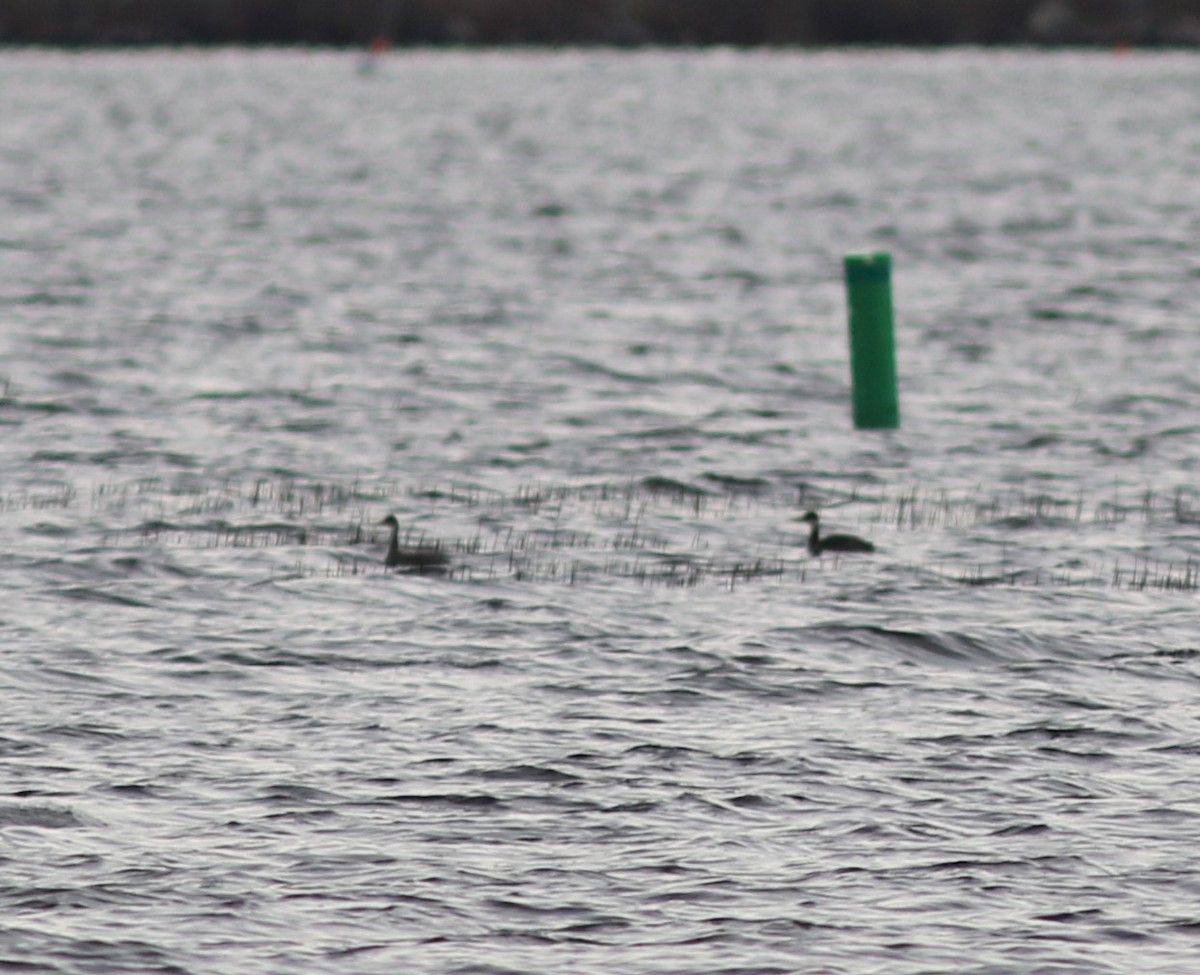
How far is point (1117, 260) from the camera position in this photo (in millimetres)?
46031

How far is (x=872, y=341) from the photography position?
24.3 m

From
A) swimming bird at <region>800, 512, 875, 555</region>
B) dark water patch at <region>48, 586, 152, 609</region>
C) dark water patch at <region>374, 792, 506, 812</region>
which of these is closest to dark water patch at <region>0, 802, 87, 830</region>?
dark water patch at <region>374, 792, 506, 812</region>

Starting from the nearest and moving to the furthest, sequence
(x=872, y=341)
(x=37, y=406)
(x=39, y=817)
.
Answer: (x=39, y=817) → (x=872, y=341) → (x=37, y=406)

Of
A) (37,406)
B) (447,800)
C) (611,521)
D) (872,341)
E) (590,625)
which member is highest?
(872,341)

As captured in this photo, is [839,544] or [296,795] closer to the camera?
[296,795]

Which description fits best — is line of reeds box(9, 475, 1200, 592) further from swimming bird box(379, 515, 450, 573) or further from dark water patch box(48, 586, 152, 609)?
dark water patch box(48, 586, 152, 609)

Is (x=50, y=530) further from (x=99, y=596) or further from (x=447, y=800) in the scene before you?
(x=447, y=800)

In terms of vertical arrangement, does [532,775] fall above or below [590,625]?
below

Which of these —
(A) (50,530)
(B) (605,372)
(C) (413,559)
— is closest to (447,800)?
(C) (413,559)

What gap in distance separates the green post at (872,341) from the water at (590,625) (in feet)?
1.88

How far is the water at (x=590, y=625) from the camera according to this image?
34.5ft

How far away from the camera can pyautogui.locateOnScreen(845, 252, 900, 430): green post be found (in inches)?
942

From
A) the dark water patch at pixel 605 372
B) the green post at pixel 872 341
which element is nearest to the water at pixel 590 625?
the dark water patch at pixel 605 372

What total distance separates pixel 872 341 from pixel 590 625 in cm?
909
